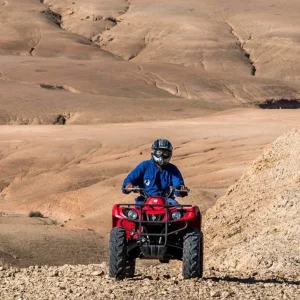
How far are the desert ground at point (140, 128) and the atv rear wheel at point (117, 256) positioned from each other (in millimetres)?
248

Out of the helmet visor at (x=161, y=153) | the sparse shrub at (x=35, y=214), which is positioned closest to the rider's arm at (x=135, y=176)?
the helmet visor at (x=161, y=153)

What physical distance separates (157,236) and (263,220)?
13.1 ft

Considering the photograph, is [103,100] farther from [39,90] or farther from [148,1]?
[148,1]

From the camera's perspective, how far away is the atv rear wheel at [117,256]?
27.3 ft

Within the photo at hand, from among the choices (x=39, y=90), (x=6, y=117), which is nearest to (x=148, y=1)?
(x=39, y=90)

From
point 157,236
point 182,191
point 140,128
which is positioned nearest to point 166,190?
point 182,191

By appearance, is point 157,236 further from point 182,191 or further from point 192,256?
point 182,191

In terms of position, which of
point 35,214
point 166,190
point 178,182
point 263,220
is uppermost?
point 178,182

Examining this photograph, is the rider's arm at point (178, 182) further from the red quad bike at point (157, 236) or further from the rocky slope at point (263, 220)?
the rocky slope at point (263, 220)

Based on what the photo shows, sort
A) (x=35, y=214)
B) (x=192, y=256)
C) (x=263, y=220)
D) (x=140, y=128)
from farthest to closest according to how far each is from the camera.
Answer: (x=140, y=128), (x=35, y=214), (x=263, y=220), (x=192, y=256)

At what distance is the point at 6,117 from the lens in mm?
55562

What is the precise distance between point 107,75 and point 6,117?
24.9 meters

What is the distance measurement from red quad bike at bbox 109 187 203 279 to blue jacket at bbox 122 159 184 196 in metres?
0.28

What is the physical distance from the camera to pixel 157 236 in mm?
8320
